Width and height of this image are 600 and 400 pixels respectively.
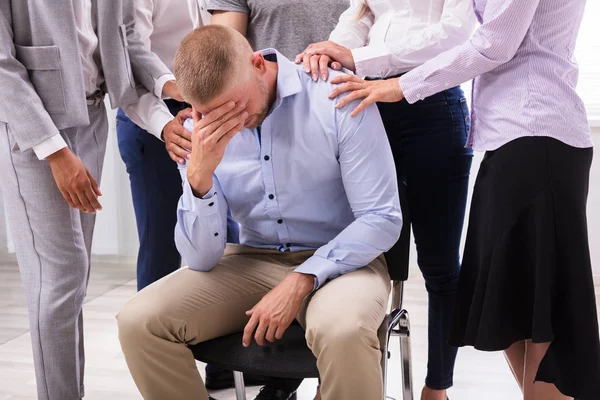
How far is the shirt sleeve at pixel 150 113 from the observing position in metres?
2.02

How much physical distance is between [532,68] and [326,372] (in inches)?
31.8

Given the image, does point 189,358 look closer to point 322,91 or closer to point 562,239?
point 322,91

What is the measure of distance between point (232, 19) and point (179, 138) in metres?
0.52

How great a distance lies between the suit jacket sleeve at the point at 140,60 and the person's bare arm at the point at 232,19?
0.26 meters

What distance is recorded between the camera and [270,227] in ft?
6.07

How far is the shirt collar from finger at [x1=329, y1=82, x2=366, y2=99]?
85 mm

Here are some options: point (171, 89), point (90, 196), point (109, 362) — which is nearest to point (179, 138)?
point (171, 89)

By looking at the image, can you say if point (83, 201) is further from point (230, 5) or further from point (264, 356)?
point (230, 5)

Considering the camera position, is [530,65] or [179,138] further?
[179,138]

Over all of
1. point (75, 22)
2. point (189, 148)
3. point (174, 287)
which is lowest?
point (174, 287)

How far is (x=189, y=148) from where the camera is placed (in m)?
1.90

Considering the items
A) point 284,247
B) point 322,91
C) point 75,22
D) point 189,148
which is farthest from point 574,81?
point 75,22

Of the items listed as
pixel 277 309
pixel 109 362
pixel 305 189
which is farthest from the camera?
pixel 109 362

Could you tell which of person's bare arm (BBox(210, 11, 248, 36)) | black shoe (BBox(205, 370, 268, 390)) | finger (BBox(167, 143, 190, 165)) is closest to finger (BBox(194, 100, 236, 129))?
finger (BBox(167, 143, 190, 165))
